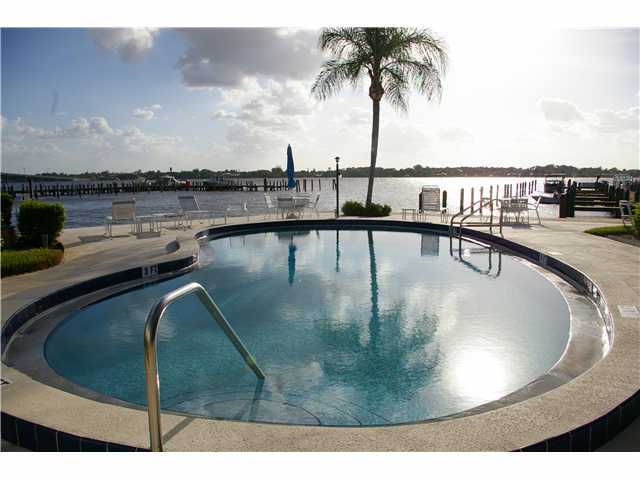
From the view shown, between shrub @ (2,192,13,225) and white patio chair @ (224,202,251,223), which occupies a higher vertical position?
shrub @ (2,192,13,225)

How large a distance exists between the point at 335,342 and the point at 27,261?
553 cm

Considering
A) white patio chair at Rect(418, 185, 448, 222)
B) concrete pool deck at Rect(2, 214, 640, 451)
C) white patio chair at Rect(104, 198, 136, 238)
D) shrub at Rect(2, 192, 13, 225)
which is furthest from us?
white patio chair at Rect(418, 185, 448, 222)

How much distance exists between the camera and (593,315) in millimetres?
5770

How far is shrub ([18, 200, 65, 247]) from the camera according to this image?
371 inches

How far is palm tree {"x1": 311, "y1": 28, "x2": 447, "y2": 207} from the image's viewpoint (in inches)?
655

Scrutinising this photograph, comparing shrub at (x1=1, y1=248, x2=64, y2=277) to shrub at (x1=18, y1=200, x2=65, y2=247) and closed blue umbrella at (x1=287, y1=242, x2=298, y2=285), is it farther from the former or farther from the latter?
closed blue umbrella at (x1=287, y1=242, x2=298, y2=285)

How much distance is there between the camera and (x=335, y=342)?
17.0ft

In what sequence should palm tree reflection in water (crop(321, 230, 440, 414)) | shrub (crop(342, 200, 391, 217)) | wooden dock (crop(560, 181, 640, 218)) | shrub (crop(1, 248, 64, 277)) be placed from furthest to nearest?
1. wooden dock (crop(560, 181, 640, 218))
2. shrub (crop(342, 200, 391, 217))
3. shrub (crop(1, 248, 64, 277))
4. palm tree reflection in water (crop(321, 230, 440, 414))

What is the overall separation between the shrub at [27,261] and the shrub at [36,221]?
4.54 feet

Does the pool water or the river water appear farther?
the river water

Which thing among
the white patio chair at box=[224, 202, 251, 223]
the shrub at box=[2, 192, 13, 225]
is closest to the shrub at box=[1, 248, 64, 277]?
the shrub at box=[2, 192, 13, 225]

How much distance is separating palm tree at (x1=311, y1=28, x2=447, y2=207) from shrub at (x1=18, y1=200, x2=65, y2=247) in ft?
33.5

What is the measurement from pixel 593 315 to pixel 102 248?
8.80m

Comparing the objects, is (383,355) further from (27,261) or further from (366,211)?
(366,211)
